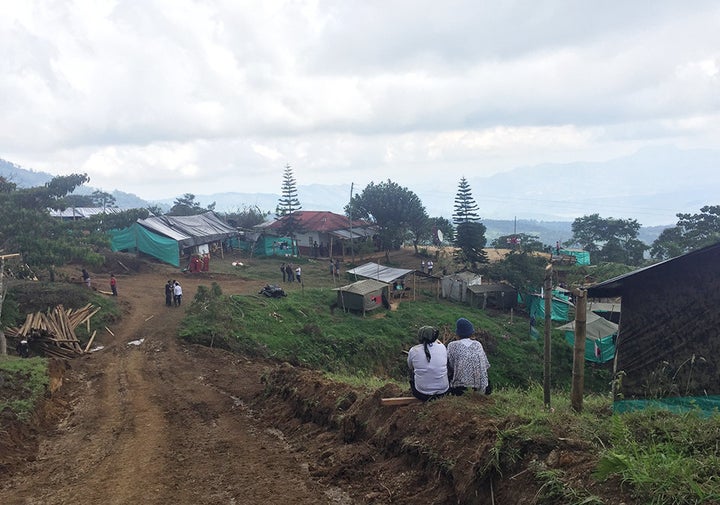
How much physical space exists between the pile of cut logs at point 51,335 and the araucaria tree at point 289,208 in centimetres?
2752

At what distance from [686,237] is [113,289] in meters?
43.1

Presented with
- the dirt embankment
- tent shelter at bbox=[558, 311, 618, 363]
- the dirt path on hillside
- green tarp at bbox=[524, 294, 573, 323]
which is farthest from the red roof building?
the dirt embankment

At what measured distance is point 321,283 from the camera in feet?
107

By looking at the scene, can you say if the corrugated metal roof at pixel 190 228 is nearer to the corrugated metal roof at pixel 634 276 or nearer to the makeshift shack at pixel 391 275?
the makeshift shack at pixel 391 275

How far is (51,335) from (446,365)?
15404 millimetres

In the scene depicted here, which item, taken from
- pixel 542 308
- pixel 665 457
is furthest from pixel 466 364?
pixel 542 308

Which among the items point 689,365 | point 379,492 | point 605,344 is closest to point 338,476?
point 379,492

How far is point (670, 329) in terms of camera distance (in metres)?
7.64

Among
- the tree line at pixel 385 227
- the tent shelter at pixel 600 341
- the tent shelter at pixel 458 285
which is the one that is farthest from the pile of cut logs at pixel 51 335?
the tent shelter at pixel 458 285

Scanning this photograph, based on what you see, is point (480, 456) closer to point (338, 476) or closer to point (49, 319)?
point (338, 476)

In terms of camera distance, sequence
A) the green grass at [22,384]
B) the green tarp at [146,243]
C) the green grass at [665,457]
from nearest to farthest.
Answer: the green grass at [665,457], the green grass at [22,384], the green tarp at [146,243]

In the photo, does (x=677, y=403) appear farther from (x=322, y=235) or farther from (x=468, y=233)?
(x=322, y=235)

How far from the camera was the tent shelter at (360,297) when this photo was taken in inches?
1005

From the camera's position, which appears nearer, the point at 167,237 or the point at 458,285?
the point at 458,285
